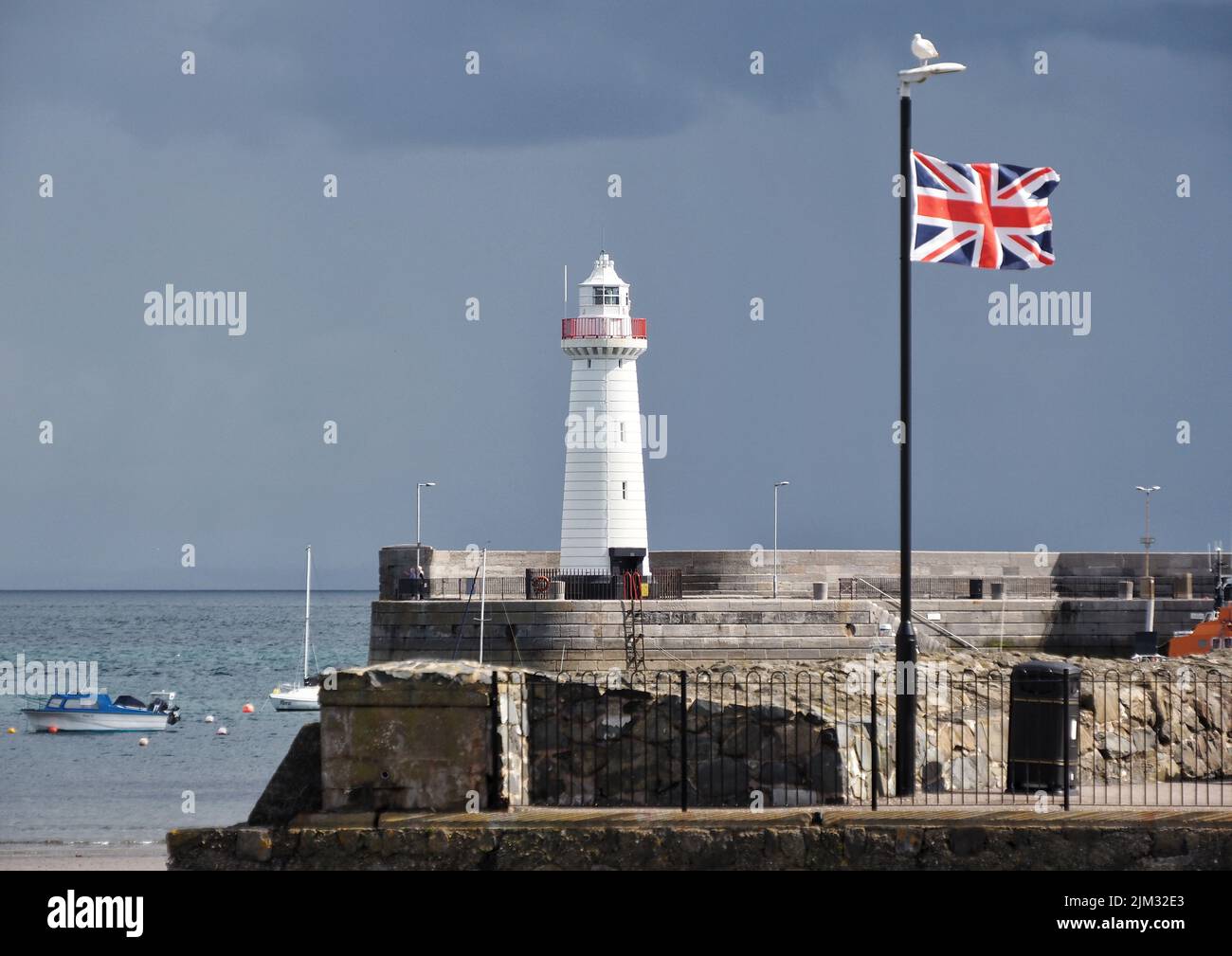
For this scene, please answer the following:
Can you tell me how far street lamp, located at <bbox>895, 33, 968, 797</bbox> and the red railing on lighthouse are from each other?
34866mm

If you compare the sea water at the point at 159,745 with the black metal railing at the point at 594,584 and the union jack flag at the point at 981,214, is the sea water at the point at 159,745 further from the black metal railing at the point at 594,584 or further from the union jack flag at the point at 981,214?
the union jack flag at the point at 981,214

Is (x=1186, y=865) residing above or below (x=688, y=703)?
below

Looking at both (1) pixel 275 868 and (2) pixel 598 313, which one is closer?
(1) pixel 275 868

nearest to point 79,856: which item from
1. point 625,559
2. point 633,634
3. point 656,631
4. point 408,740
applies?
point 408,740

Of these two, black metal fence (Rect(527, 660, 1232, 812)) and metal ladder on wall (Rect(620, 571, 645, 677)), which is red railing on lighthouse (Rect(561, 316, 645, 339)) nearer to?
metal ladder on wall (Rect(620, 571, 645, 677))

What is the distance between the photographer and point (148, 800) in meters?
38.0

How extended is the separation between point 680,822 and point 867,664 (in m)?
6.46

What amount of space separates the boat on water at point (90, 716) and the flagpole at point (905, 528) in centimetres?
4277

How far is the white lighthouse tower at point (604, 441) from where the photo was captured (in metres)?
51.8

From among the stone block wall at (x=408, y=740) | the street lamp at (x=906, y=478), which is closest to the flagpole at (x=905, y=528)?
the street lamp at (x=906, y=478)

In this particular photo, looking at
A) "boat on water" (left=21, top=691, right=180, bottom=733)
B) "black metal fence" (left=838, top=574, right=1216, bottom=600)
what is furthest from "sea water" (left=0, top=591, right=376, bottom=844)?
"black metal fence" (left=838, top=574, right=1216, bottom=600)

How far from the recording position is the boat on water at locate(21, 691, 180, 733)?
2174 inches
